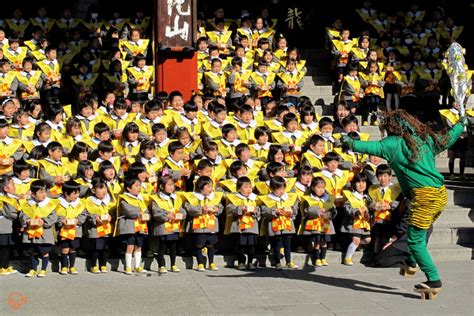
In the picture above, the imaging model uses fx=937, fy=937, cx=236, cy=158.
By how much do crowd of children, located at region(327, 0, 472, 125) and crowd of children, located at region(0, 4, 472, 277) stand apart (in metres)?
2.12

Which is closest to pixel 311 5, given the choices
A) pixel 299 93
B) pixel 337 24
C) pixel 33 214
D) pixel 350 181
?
pixel 337 24

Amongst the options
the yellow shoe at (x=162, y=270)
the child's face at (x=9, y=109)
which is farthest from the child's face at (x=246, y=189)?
the child's face at (x=9, y=109)

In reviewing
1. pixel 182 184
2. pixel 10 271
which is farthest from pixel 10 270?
pixel 182 184

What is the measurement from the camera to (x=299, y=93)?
17.0m

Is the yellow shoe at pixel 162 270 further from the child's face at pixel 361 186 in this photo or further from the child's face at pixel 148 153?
the child's face at pixel 361 186

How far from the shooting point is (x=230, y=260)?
11.9 m

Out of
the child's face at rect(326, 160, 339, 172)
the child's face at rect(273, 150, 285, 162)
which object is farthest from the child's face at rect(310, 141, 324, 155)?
the child's face at rect(273, 150, 285, 162)

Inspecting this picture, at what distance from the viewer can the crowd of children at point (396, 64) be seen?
54.8 feet

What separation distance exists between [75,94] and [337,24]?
17.2 feet

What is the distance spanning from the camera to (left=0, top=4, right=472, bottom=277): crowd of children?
11.4 metres

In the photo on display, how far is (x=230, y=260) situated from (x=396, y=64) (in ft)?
23.4

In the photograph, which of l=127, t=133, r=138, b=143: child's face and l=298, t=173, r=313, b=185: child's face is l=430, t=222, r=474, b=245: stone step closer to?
l=298, t=173, r=313, b=185: child's face

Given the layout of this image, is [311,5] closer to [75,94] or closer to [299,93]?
[299,93]

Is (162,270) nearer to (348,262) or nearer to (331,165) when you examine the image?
(348,262)
